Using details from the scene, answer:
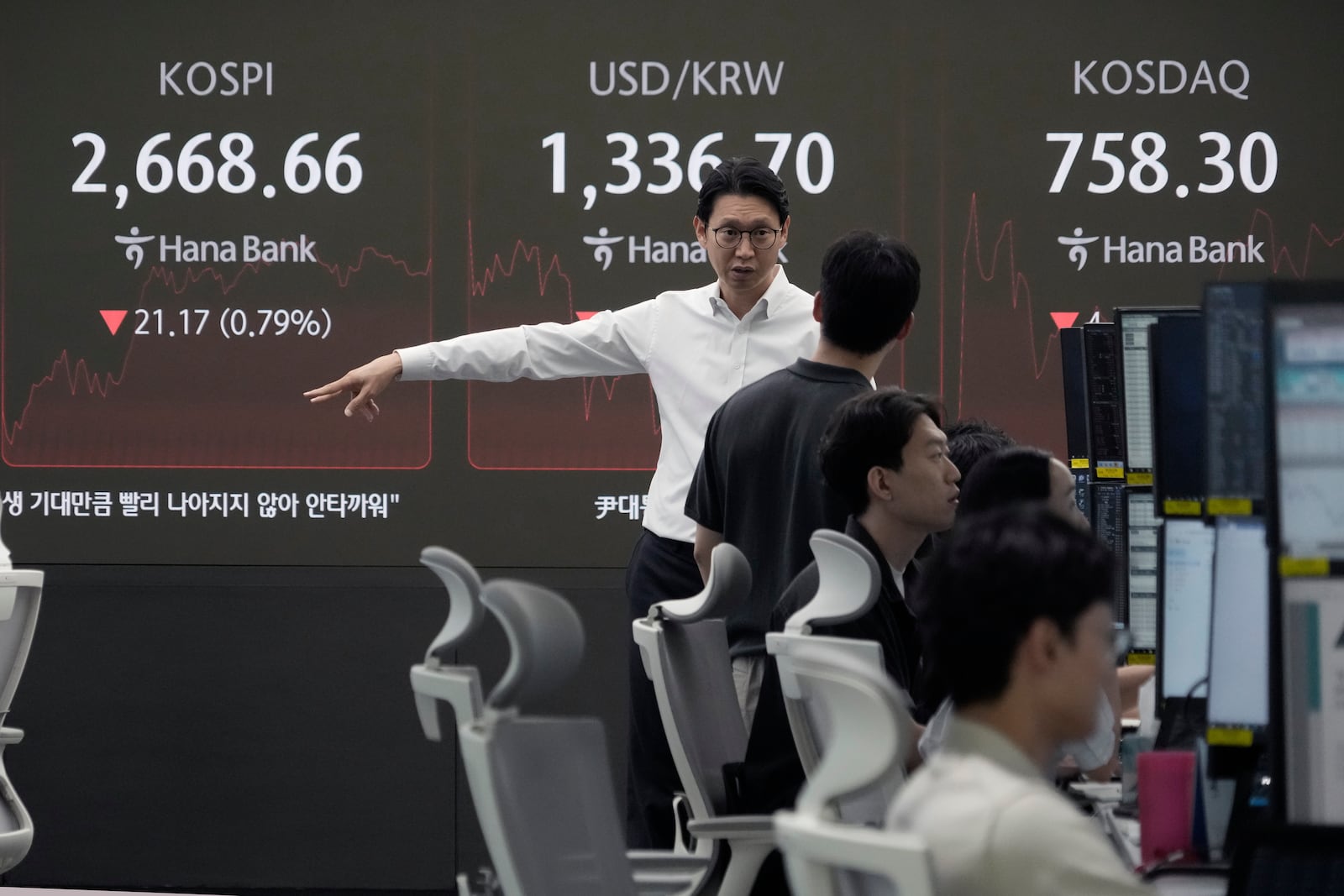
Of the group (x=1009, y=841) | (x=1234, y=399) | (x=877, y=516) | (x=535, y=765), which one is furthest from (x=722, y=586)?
(x=1009, y=841)

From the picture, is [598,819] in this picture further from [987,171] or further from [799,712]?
[987,171]

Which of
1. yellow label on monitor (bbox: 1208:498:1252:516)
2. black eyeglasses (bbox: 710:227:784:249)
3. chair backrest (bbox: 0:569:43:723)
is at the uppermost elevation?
black eyeglasses (bbox: 710:227:784:249)

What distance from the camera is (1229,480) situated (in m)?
1.60

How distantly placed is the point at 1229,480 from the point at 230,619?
11.0 feet

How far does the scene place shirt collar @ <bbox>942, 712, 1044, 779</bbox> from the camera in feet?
3.87

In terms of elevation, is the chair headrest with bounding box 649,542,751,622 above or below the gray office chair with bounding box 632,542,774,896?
above

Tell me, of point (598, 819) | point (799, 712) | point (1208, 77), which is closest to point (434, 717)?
point (598, 819)

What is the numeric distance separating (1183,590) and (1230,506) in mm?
547

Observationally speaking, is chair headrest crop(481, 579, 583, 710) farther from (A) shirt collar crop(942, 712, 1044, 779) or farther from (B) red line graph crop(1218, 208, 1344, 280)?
(B) red line graph crop(1218, 208, 1344, 280)

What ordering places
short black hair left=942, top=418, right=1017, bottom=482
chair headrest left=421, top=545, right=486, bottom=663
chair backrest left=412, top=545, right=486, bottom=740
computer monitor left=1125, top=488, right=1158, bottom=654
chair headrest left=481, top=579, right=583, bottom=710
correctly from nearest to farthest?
chair headrest left=481, top=579, right=583, bottom=710
chair backrest left=412, top=545, right=486, bottom=740
chair headrest left=421, top=545, right=486, bottom=663
computer monitor left=1125, top=488, right=1158, bottom=654
short black hair left=942, top=418, right=1017, bottom=482

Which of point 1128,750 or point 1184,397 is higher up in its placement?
point 1184,397

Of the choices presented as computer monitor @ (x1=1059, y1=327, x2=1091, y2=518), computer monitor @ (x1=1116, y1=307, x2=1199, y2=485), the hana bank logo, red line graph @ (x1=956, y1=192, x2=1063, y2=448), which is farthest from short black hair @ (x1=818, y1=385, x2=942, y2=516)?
the hana bank logo

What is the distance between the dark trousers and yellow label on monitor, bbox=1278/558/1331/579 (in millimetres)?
2020

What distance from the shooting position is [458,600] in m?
1.71
